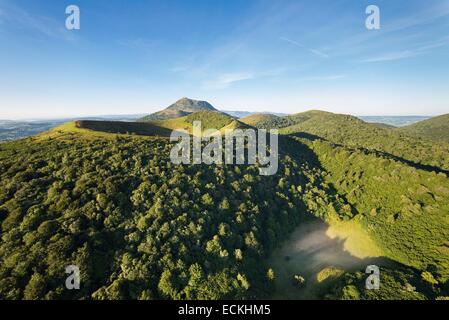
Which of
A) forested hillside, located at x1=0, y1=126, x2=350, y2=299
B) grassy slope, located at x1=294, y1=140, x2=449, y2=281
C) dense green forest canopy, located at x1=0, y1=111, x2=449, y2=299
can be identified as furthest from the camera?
grassy slope, located at x1=294, y1=140, x2=449, y2=281

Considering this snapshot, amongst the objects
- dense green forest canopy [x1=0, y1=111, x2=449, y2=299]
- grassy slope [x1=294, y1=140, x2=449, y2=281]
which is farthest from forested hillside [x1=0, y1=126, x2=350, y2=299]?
grassy slope [x1=294, y1=140, x2=449, y2=281]

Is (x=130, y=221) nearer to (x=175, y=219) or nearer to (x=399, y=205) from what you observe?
(x=175, y=219)

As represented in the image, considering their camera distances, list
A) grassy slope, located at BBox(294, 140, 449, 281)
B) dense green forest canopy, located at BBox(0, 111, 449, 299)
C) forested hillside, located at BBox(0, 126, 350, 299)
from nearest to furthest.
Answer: forested hillside, located at BBox(0, 126, 350, 299) < dense green forest canopy, located at BBox(0, 111, 449, 299) < grassy slope, located at BBox(294, 140, 449, 281)

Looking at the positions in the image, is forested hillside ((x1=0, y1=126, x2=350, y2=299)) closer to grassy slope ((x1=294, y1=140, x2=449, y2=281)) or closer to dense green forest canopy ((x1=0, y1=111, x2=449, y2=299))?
dense green forest canopy ((x1=0, y1=111, x2=449, y2=299))

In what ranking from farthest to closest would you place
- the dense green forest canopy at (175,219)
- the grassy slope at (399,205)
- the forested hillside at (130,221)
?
the grassy slope at (399,205) → the dense green forest canopy at (175,219) → the forested hillside at (130,221)

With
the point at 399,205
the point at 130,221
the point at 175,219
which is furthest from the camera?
the point at 399,205

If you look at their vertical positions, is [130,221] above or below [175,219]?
above

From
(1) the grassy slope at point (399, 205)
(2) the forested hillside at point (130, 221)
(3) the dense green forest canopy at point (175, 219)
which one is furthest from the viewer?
(1) the grassy slope at point (399, 205)

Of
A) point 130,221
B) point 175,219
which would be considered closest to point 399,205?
point 175,219

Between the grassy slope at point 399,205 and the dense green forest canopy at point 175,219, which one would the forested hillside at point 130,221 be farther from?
the grassy slope at point 399,205

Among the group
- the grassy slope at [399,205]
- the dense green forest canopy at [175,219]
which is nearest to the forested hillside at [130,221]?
the dense green forest canopy at [175,219]
